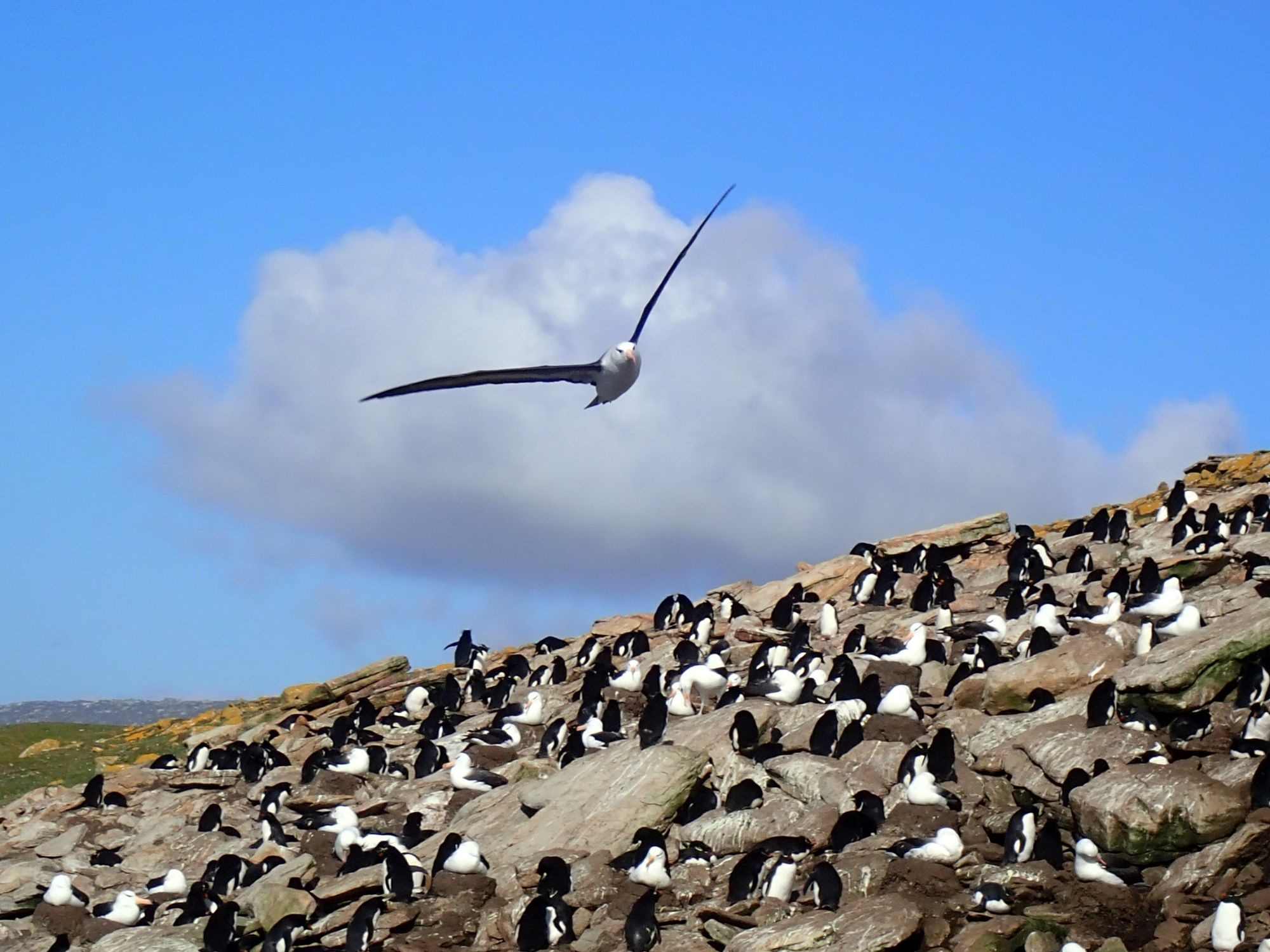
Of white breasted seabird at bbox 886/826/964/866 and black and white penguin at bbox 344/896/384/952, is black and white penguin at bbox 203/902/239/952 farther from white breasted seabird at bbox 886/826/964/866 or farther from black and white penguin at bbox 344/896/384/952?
white breasted seabird at bbox 886/826/964/866

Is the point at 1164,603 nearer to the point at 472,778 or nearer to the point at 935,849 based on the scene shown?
the point at 935,849

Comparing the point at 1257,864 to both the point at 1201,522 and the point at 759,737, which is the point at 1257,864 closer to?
the point at 759,737

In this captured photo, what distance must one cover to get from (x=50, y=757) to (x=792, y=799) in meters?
28.5

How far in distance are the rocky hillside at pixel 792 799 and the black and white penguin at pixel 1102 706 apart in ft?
0.17

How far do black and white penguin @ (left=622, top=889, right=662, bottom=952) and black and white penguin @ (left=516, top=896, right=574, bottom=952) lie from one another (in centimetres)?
104

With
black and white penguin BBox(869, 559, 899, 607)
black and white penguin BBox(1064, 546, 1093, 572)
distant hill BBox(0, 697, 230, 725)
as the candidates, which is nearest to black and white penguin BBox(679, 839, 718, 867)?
black and white penguin BBox(869, 559, 899, 607)

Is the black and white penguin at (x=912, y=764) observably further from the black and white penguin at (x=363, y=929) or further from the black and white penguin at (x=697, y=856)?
the black and white penguin at (x=363, y=929)

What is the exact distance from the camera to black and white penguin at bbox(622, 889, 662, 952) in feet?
62.6

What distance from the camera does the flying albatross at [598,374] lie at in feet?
77.2

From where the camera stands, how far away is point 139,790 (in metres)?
32.7

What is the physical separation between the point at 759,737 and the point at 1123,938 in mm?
7887

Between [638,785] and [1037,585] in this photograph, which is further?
[1037,585]

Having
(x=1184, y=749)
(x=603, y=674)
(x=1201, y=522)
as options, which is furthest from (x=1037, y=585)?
(x=1184, y=749)

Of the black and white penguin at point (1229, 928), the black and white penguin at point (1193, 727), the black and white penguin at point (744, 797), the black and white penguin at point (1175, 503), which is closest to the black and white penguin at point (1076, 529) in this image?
the black and white penguin at point (1175, 503)
